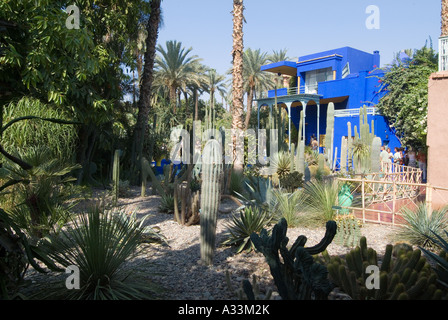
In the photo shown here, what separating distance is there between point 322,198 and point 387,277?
3805mm

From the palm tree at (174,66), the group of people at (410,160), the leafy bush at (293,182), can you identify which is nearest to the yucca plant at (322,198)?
the leafy bush at (293,182)

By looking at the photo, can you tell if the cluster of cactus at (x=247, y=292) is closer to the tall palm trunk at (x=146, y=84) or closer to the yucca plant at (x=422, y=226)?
the yucca plant at (x=422, y=226)

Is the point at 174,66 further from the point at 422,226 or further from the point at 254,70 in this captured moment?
the point at 422,226

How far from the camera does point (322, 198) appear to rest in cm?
678

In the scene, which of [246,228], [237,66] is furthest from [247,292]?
[237,66]

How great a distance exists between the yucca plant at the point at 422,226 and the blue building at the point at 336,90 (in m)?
15.3

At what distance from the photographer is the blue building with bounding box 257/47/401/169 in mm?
20812

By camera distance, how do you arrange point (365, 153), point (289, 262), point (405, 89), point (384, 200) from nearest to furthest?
point (289, 262) < point (384, 200) < point (365, 153) < point (405, 89)

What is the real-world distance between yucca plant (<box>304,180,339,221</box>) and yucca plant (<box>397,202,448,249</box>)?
1.30m

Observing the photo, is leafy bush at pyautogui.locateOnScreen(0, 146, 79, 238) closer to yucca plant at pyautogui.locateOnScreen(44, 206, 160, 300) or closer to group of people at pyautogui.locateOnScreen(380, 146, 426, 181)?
yucca plant at pyautogui.locateOnScreen(44, 206, 160, 300)

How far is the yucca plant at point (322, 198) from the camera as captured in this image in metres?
6.63

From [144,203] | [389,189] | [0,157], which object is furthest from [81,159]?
[389,189]

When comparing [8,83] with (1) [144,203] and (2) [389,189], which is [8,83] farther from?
(2) [389,189]

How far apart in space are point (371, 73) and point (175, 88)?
49.0ft
